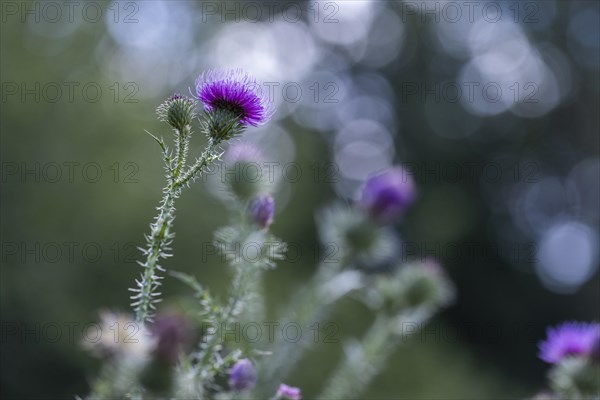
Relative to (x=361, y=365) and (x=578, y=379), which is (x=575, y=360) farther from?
(x=361, y=365)

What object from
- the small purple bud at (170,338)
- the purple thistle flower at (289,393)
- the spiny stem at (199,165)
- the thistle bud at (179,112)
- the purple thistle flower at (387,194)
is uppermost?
the purple thistle flower at (387,194)

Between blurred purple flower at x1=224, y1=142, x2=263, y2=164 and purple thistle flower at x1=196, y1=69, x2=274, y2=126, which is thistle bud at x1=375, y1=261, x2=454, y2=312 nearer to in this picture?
blurred purple flower at x1=224, y1=142, x2=263, y2=164

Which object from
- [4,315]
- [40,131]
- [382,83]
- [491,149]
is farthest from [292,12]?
[4,315]

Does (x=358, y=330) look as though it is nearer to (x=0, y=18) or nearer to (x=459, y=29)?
(x=0, y=18)

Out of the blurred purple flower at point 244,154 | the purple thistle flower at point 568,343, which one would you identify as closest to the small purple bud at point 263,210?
the blurred purple flower at point 244,154

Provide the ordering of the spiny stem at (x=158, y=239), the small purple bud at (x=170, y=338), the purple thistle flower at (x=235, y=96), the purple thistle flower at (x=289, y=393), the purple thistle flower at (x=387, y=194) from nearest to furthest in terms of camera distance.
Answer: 1. the small purple bud at (x=170, y=338)
2. the spiny stem at (x=158, y=239)
3. the purple thistle flower at (x=289, y=393)
4. the purple thistle flower at (x=235, y=96)
5. the purple thistle flower at (x=387, y=194)

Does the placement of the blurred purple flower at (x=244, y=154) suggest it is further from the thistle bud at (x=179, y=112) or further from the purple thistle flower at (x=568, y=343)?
the purple thistle flower at (x=568, y=343)
